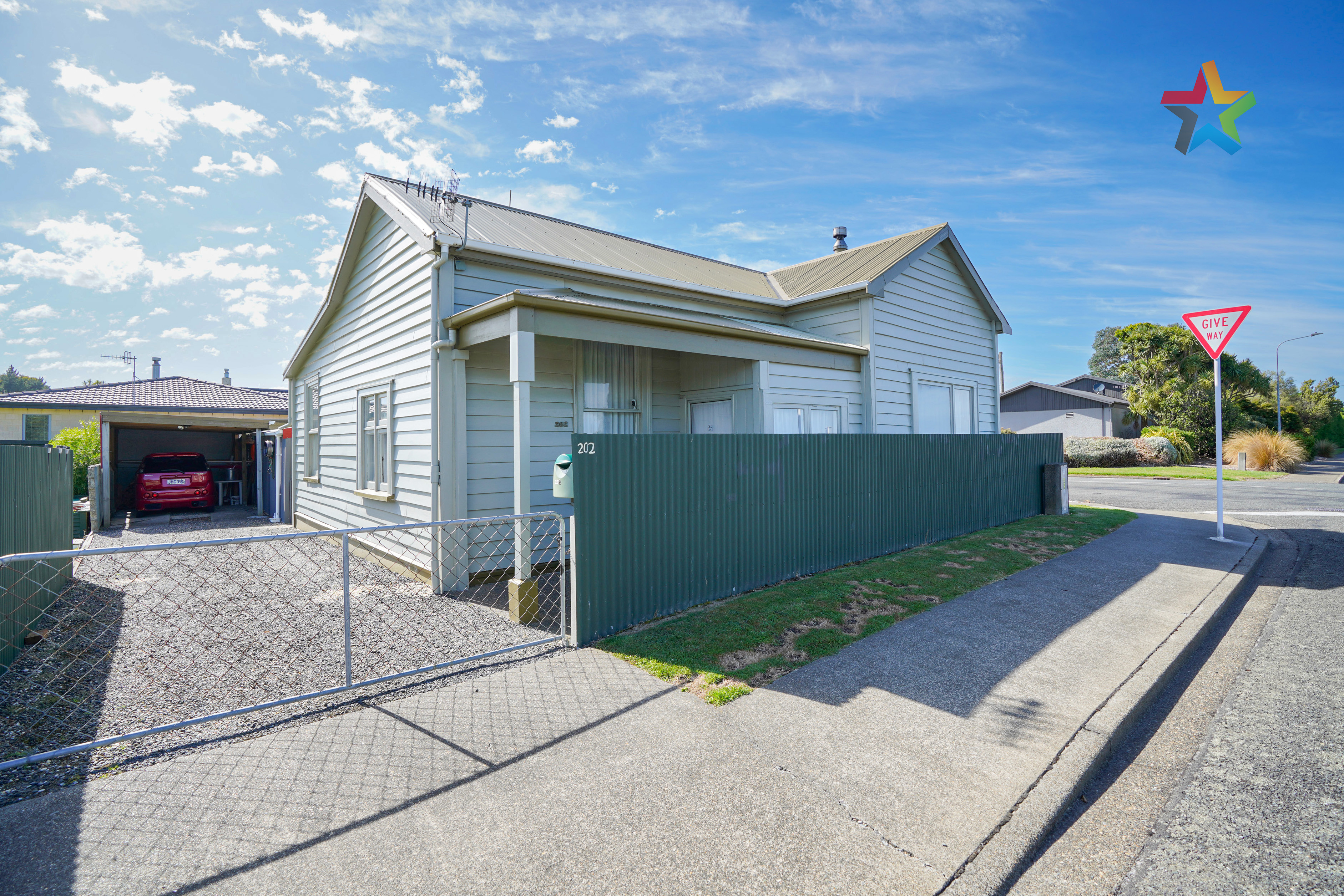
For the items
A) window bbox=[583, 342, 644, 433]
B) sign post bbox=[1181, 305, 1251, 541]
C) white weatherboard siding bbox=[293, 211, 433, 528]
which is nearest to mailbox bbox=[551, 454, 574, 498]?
white weatherboard siding bbox=[293, 211, 433, 528]

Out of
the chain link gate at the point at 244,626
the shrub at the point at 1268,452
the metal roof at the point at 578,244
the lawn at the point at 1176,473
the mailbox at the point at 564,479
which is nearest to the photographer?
the chain link gate at the point at 244,626

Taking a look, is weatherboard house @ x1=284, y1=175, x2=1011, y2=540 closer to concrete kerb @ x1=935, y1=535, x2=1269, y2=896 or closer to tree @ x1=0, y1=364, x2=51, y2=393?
concrete kerb @ x1=935, y1=535, x2=1269, y2=896

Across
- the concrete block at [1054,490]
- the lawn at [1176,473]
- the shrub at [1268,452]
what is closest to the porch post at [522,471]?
the concrete block at [1054,490]

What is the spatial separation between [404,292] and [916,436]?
7.81 metres

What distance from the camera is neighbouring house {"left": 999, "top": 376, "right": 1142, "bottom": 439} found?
3481 cm

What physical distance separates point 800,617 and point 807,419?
496 cm

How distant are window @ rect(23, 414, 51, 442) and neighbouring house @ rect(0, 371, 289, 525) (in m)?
0.02

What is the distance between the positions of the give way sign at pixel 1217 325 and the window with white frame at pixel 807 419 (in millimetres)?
5800

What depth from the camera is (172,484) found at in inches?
636

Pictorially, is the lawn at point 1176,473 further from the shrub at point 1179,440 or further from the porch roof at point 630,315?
the porch roof at point 630,315

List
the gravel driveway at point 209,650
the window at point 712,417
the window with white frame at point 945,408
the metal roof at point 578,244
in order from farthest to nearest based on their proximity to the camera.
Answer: the window with white frame at point 945,408 → the window at point 712,417 → the metal roof at point 578,244 → the gravel driveway at point 209,650

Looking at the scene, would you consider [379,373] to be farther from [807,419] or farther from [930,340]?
[930,340]

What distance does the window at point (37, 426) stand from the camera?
21953 millimetres

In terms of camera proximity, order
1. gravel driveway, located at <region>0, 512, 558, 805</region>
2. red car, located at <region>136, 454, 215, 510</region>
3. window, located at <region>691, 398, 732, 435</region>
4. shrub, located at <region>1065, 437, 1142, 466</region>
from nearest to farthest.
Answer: gravel driveway, located at <region>0, 512, 558, 805</region>, window, located at <region>691, 398, 732, 435</region>, red car, located at <region>136, 454, 215, 510</region>, shrub, located at <region>1065, 437, 1142, 466</region>
